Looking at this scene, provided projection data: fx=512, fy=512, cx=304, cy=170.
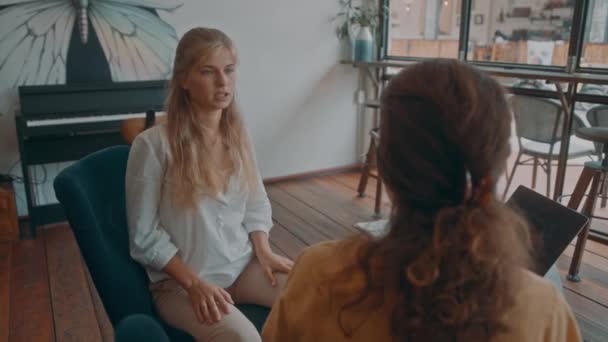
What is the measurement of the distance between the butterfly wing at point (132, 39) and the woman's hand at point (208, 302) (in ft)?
8.19

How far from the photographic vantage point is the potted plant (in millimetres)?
4121

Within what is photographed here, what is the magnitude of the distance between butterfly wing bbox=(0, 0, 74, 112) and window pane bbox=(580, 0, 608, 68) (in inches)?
124

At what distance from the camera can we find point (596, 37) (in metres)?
3.02

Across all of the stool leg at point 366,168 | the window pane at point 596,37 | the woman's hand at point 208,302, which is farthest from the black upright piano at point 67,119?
the window pane at point 596,37

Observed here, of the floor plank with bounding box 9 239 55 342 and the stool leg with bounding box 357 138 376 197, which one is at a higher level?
the stool leg with bounding box 357 138 376 197

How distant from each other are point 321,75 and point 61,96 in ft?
6.52

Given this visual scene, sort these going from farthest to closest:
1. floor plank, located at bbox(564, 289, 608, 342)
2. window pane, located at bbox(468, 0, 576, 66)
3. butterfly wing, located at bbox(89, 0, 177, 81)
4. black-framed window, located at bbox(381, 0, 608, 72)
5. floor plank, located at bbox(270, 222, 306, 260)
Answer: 1. butterfly wing, located at bbox(89, 0, 177, 81)
2. window pane, located at bbox(468, 0, 576, 66)
3. black-framed window, located at bbox(381, 0, 608, 72)
4. floor plank, located at bbox(270, 222, 306, 260)
5. floor plank, located at bbox(564, 289, 608, 342)

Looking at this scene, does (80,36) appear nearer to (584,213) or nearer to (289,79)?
(289,79)

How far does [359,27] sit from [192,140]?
3108mm

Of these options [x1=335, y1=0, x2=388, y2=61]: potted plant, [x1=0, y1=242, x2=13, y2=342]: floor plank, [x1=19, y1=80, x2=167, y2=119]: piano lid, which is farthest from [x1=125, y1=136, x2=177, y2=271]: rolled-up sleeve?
[x1=335, y1=0, x2=388, y2=61]: potted plant

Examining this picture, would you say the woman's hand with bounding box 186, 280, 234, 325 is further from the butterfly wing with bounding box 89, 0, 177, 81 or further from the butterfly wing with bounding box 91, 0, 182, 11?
the butterfly wing with bounding box 91, 0, 182, 11

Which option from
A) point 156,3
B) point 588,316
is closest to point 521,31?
point 588,316

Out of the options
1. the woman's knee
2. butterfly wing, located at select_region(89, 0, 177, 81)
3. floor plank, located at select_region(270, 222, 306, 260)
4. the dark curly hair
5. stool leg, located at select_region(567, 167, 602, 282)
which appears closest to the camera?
the dark curly hair

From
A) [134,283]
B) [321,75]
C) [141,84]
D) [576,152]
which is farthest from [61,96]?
[576,152]
